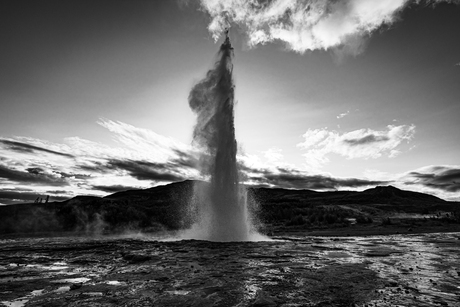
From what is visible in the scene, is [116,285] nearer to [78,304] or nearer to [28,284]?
[78,304]

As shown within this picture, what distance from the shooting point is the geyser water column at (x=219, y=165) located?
65.0 feet

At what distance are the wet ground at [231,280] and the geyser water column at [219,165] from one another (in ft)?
22.1

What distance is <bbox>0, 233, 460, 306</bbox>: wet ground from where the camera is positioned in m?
6.44

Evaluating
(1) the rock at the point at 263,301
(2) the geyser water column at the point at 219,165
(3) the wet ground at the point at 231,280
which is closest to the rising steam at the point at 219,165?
(2) the geyser water column at the point at 219,165

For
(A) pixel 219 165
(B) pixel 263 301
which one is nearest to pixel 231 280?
(B) pixel 263 301

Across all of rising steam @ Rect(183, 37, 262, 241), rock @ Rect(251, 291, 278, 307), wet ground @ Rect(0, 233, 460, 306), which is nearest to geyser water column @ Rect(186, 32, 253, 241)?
rising steam @ Rect(183, 37, 262, 241)

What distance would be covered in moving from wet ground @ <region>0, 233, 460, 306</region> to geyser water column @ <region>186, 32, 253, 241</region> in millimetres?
6734

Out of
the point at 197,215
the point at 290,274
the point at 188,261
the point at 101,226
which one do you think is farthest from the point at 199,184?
the point at 101,226

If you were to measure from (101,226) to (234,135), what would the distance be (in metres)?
32.0

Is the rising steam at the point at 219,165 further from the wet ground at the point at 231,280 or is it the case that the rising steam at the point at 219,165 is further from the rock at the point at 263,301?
the rock at the point at 263,301

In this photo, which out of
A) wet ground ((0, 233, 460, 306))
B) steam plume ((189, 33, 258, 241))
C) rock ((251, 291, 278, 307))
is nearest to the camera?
rock ((251, 291, 278, 307))

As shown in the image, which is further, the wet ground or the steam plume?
the steam plume

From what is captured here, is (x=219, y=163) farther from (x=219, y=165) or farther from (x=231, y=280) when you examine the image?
(x=231, y=280)

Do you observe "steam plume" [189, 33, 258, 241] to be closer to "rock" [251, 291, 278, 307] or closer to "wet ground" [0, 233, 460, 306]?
"wet ground" [0, 233, 460, 306]
